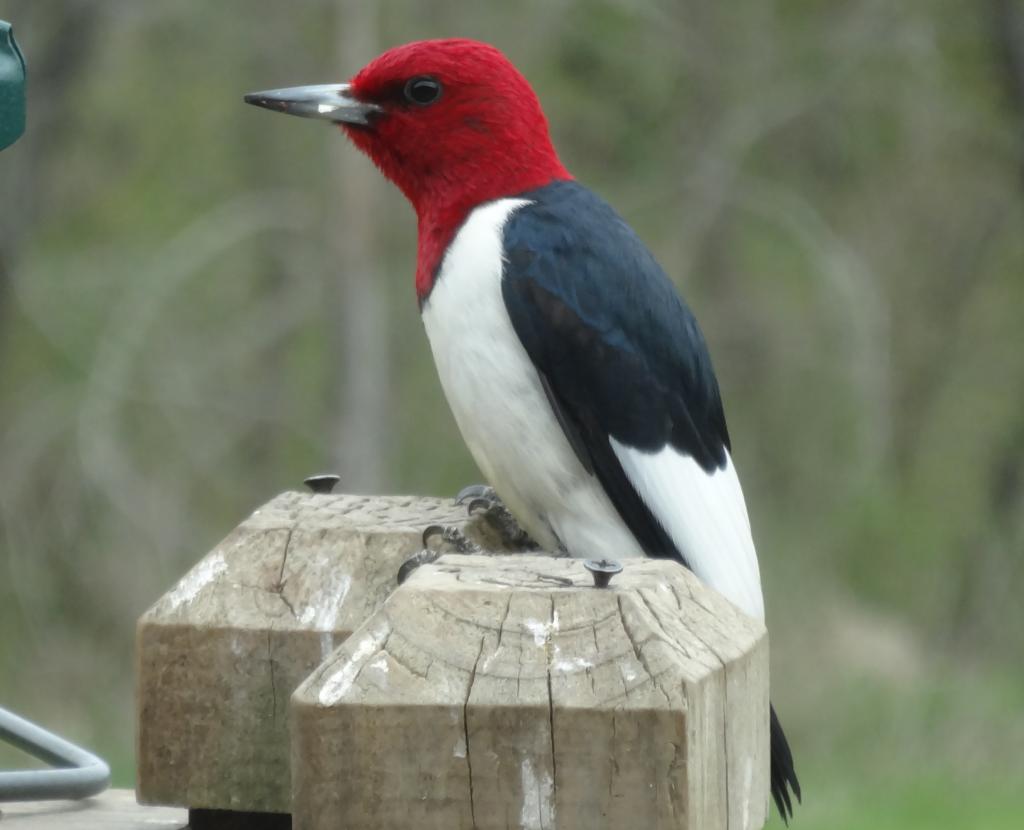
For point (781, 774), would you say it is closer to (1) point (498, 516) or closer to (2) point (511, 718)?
(1) point (498, 516)

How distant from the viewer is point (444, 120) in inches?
134

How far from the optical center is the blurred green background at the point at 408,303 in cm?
754

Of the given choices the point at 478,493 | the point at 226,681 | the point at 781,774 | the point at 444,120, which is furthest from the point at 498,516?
the point at 226,681

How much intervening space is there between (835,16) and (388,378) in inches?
110

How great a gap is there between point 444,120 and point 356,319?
406 cm

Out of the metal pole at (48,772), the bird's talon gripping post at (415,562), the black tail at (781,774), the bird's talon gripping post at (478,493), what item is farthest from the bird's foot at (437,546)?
the bird's talon gripping post at (478,493)

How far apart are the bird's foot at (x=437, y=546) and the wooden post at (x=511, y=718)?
0.74 ft

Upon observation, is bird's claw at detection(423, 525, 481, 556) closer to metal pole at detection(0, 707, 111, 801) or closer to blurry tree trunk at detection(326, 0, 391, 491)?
metal pole at detection(0, 707, 111, 801)

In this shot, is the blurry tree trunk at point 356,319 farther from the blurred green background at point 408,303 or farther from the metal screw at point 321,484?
the metal screw at point 321,484

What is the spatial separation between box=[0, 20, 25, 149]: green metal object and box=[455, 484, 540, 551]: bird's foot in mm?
815

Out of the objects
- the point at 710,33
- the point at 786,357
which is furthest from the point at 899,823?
the point at 710,33

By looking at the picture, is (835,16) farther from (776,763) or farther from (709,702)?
(709,702)

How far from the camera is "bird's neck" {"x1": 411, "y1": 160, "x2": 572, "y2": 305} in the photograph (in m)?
3.23

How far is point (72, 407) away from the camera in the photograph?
793 cm
